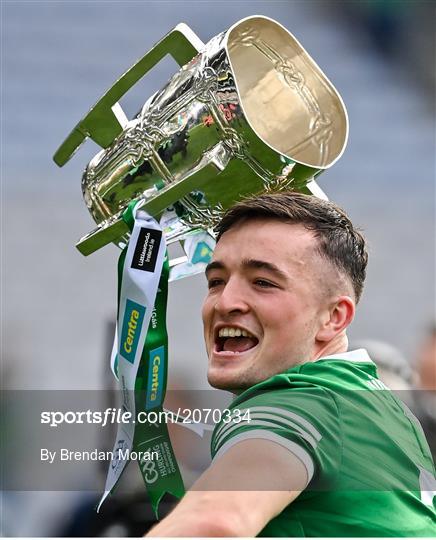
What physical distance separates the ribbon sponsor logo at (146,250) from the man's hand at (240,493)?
1.75ft

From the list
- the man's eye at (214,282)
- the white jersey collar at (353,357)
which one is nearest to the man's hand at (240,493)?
the white jersey collar at (353,357)

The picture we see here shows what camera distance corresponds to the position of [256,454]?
0.97 m

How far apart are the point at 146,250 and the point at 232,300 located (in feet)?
0.68

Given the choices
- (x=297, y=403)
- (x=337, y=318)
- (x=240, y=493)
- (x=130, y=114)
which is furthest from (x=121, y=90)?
(x=240, y=493)

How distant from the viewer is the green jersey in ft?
3.33

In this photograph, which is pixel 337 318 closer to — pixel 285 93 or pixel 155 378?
pixel 155 378

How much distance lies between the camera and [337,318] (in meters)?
1.37

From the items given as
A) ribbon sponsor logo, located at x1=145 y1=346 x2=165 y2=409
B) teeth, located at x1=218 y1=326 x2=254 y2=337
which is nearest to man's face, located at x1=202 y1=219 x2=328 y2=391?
teeth, located at x1=218 y1=326 x2=254 y2=337

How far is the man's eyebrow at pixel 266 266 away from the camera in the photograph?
1.31m

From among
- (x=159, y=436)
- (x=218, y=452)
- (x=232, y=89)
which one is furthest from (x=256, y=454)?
(x=232, y=89)

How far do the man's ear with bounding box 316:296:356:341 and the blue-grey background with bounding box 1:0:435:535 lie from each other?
0.80 ft

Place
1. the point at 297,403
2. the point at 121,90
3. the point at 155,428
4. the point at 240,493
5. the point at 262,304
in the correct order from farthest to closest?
1. the point at 121,90
2. the point at 155,428
3. the point at 262,304
4. the point at 297,403
5. the point at 240,493

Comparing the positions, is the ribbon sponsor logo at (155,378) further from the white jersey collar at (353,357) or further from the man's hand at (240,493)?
the man's hand at (240,493)

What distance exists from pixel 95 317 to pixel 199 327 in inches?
8.4
